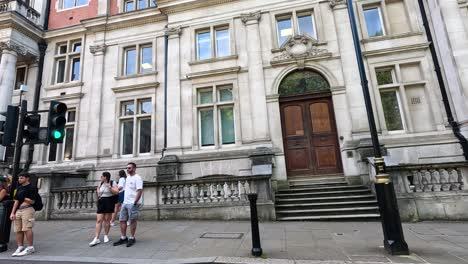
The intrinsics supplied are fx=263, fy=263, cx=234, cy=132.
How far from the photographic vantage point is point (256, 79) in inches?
495

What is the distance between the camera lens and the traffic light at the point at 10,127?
6.62 metres

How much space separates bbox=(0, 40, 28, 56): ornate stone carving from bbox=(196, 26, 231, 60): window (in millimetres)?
10312

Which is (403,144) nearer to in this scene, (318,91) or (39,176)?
(318,91)

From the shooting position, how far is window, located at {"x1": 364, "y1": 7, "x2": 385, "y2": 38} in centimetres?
1239

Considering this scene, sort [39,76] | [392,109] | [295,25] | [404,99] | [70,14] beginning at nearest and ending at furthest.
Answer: [404,99], [392,109], [295,25], [39,76], [70,14]

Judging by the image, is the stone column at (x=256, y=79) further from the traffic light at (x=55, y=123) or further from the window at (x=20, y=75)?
the window at (x=20, y=75)

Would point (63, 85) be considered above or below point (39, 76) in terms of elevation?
below

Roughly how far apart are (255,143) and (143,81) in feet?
23.5

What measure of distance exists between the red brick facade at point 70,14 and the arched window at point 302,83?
1272 cm

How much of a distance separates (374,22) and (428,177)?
7930mm

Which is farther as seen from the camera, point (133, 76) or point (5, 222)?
point (133, 76)

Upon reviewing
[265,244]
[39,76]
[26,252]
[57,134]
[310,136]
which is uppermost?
[39,76]

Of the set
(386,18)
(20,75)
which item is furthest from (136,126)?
(386,18)

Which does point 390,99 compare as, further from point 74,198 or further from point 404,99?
point 74,198
